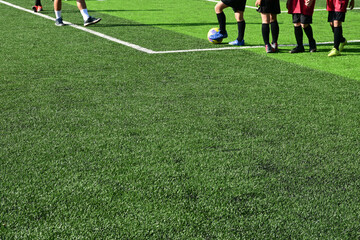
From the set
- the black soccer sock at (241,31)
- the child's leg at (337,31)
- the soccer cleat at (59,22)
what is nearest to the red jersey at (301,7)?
the child's leg at (337,31)

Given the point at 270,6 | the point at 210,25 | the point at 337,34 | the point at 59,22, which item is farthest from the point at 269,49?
the point at 59,22

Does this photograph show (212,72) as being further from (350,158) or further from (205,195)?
(205,195)

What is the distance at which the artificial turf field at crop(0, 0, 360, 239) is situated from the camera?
2656mm

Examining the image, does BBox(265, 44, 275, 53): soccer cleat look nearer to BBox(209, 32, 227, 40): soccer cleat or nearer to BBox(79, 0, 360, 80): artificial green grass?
BBox(79, 0, 360, 80): artificial green grass

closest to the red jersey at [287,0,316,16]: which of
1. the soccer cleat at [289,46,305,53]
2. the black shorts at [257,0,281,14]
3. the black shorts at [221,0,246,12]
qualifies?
the black shorts at [257,0,281,14]

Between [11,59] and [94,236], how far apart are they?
16.9 feet

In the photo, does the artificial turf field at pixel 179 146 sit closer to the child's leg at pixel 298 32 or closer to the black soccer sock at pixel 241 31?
the child's leg at pixel 298 32

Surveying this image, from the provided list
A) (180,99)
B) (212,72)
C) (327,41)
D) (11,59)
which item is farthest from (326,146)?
(327,41)

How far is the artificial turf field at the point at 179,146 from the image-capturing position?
105 inches

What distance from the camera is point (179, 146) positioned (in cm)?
368

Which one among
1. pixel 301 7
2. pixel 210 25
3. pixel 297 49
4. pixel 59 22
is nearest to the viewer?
pixel 301 7

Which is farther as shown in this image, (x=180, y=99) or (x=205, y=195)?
(x=180, y=99)

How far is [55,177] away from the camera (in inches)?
124

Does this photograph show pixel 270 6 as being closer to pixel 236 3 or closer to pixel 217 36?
pixel 236 3
